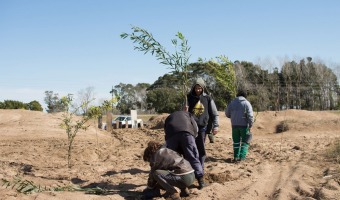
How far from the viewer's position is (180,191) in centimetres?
550

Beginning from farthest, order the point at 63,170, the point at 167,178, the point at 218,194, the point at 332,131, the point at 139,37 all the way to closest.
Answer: the point at 332,131 < the point at 63,170 < the point at 139,37 < the point at 218,194 < the point at 167,178

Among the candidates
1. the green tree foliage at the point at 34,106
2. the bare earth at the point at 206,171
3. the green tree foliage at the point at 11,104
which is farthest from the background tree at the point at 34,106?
the bare earth at the point at 206,171

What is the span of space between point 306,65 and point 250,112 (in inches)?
1626

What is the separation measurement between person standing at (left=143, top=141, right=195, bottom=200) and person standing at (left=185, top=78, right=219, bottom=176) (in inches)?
41.5

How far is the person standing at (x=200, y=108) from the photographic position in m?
6.27

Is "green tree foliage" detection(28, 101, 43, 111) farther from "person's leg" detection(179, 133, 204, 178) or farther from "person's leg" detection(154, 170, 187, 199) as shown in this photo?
"person's leg" detection(154, 170, 187, 199)

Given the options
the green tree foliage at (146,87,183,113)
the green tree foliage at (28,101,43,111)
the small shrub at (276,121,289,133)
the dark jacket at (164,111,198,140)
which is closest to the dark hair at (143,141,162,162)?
the dark jacket at (164,111,198,140)

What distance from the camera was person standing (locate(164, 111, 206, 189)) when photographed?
17.8 feet

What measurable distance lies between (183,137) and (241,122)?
9.72 ft

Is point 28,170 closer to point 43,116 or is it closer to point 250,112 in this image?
point 250,112

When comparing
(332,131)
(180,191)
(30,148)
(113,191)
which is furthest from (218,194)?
(332,131)

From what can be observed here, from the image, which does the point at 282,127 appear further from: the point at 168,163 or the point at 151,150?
the point at 168,163

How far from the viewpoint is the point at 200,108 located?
639 centimetres

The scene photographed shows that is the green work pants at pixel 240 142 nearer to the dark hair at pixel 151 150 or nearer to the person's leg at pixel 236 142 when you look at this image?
the person's leg at pixel 236 142
